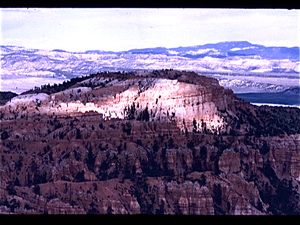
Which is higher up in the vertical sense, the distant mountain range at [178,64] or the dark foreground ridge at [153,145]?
the distant mountain range at [178,64]

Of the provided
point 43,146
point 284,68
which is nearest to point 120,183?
point 43,146

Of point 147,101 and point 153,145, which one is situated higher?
point 147,101

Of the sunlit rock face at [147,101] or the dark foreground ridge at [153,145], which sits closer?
the dark foreground ridge at [153,145]

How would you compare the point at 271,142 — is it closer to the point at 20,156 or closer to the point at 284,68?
the point at 284,68

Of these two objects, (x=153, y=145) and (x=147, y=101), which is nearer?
(x=153, y=145)
